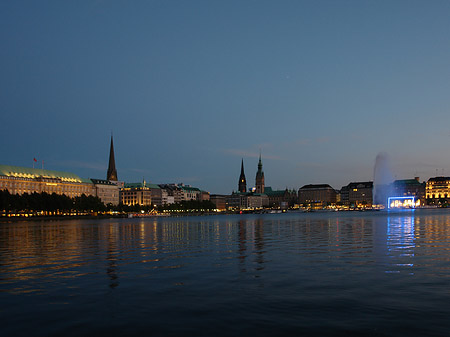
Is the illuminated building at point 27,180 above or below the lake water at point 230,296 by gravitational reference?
above

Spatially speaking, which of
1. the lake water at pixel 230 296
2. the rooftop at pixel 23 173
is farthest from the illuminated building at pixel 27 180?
the lake water at pixel 230 296

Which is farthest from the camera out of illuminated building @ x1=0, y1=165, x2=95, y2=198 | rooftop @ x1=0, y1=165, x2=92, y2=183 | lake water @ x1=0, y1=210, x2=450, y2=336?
rooftop @ x1=0, y1=165, x2=92, y2=183

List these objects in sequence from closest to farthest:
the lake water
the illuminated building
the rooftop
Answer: the lake water
the illuminated building
the rooftop

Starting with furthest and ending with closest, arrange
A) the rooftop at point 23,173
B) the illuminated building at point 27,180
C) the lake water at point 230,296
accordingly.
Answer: the rooftop at point 23,173 → the illuminated building at point 27,180 → the lake water at point 230,296

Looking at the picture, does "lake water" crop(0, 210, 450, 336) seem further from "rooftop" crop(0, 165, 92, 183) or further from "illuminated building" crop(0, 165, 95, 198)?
"rooftop" crop(0, 165, 92, 183)

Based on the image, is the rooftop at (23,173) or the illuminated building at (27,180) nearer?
the illuminated building at (27,180)

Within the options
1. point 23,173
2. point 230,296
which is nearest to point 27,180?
point 23,173

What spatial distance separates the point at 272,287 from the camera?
14.8 m

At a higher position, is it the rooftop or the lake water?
the rooftop

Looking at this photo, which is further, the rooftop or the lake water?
the rooftop

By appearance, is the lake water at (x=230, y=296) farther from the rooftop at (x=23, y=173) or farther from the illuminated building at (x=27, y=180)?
the rooftop at (x=23, y=173)

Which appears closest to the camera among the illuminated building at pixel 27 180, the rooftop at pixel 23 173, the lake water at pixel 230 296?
the lake water at pixel 230 296

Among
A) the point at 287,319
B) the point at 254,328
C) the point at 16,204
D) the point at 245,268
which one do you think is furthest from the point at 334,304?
the point at 16,204

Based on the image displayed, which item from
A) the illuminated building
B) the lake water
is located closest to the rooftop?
the illuminated building
